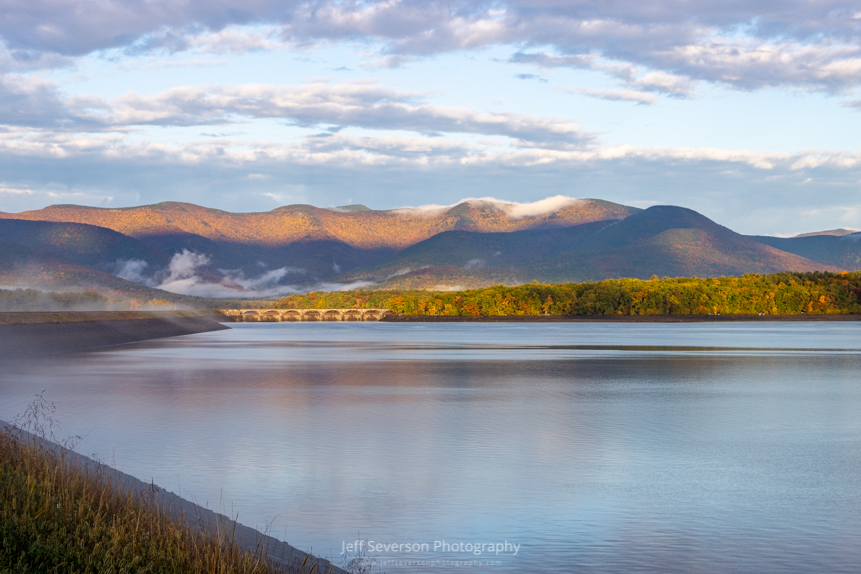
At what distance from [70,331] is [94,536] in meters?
95.4

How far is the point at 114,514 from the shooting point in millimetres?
13328

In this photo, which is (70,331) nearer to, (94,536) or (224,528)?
(224,528)

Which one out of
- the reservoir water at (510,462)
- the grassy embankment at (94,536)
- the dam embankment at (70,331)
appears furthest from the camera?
the dam embankment at (70,331)

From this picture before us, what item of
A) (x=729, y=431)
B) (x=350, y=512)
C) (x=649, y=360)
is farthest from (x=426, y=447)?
(x=649, y=360)

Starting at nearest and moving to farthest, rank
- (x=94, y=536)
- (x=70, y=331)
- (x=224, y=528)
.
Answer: (x=94, y=536), (x=224, y=528), (x=70, y=331)

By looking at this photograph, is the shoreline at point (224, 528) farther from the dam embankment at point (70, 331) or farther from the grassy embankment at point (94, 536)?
the dam embankment at point (70, 331)

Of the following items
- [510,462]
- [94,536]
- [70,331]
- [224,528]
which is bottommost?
[70,331]

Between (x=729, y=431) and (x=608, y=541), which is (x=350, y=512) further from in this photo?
(x=729, y=431)

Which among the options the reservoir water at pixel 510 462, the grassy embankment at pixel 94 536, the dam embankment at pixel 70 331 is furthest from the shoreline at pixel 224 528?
the dam embankment at pixel 70 331

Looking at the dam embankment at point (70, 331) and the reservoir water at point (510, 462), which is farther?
the dam embankment at point (70, 331)

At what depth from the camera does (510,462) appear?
73.3 feet

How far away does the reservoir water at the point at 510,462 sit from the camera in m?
14.5

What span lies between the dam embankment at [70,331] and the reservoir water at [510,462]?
3424 cm

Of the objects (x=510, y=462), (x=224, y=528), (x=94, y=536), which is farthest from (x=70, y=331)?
(x=94, y=536)
